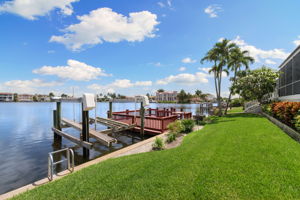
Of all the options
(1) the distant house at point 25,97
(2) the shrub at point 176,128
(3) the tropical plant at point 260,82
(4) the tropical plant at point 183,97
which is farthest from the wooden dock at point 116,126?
(1) the distant house at point 25,97

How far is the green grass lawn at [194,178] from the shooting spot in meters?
3.12

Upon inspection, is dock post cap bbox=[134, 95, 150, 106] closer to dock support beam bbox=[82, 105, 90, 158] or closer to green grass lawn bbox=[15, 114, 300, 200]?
dock support beam bbox=[82, 105, 90, 158]

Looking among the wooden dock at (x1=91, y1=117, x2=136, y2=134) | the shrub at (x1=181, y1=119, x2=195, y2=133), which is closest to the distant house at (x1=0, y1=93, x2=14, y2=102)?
the wooden dock at (x1=91, y1=117, x2=136, y2=134)

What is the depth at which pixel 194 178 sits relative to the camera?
366 centimetres

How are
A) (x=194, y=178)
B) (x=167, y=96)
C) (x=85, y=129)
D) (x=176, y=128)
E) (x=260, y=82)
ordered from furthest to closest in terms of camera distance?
1. (x=167, y=96)
2. (x=260, y=82)
3. (x=176, y=128)
4. (x=85, y=129)
5. (x=194, y=178)

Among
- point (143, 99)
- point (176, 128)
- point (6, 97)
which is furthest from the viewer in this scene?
point (6, 97)

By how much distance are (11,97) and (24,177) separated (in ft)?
530

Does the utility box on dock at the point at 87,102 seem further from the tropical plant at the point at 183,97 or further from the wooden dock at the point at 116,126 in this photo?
the tropical plant at the point at 183,97

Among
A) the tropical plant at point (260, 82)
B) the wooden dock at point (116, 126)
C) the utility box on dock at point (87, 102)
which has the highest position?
the tropical plant at point (260, 82)

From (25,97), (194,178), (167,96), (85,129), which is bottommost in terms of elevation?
(194,178)

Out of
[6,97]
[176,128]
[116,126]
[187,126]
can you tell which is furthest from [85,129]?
[6,97]

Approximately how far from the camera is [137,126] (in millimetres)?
12445

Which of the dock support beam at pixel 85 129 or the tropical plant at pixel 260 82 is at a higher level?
the tropical plant at pixel 260 82

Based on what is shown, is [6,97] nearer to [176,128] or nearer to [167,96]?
[167,96]
